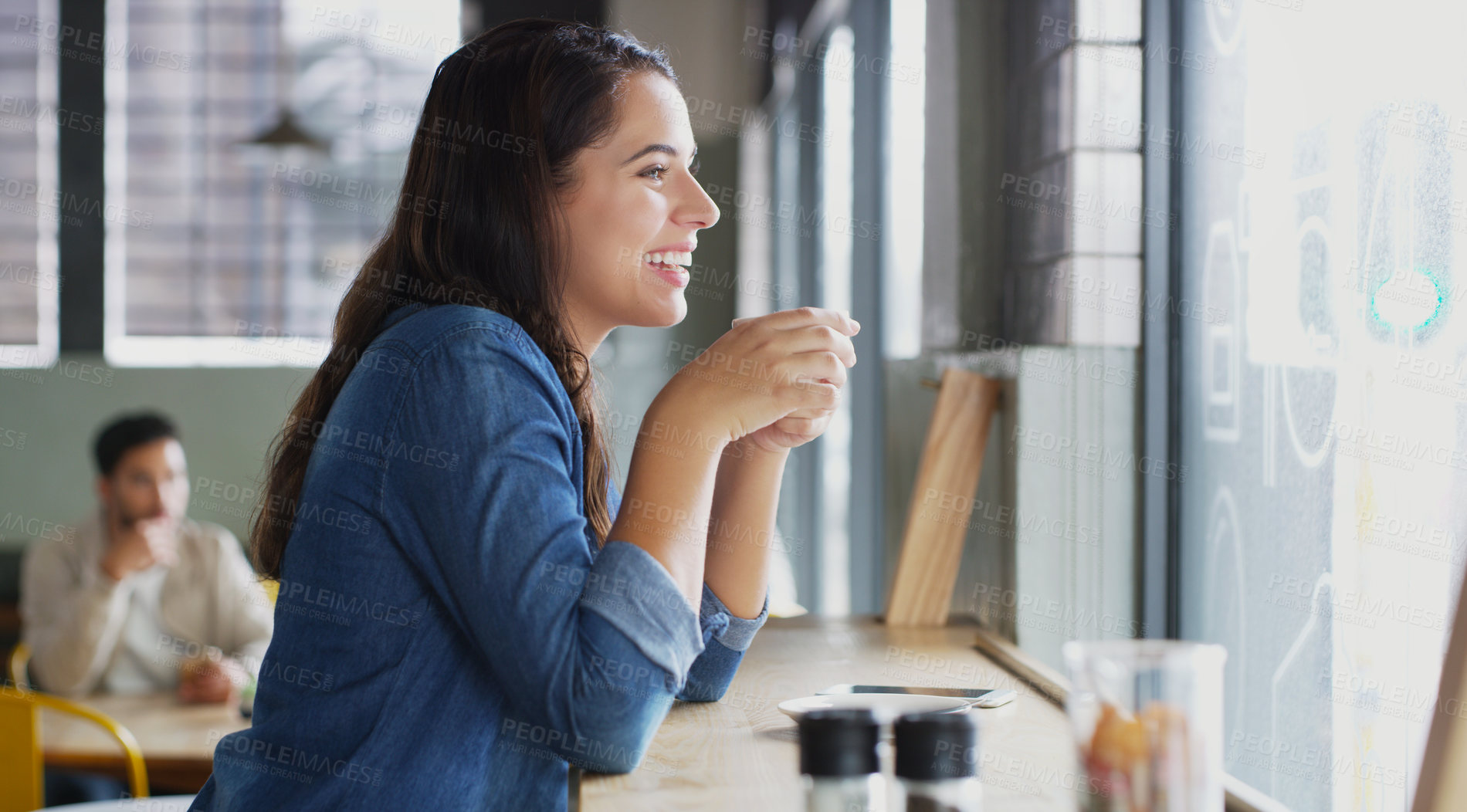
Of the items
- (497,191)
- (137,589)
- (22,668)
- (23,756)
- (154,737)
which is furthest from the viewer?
(22,668)

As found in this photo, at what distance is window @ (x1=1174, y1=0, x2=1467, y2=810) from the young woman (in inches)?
16.5

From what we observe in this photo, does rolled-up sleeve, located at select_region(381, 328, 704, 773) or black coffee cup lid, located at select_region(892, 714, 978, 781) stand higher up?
rolled-up sleeve, located at select_region(381, 328, 704, 773)

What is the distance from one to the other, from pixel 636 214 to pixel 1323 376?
23.9 inches

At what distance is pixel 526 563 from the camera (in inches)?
31.5

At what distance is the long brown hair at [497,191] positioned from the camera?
1022 millimetres

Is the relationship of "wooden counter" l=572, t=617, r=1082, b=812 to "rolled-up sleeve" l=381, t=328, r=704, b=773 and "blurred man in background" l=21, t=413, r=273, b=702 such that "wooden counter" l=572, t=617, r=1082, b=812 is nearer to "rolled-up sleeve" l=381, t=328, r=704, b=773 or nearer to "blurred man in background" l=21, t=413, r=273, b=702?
"rolled-up sleeve" l=381, t=328, r=704, b=773

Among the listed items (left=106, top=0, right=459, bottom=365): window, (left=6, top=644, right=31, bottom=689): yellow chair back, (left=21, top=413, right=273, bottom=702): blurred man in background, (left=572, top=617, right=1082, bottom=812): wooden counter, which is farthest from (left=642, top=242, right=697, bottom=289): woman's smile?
(left=106, top=0, right=459, bottom=365): window

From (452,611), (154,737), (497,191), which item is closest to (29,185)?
(154,737)

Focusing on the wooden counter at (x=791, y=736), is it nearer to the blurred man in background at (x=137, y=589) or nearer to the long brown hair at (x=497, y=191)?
the long brown hair at (x=497, y=191)

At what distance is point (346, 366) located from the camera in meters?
1.05

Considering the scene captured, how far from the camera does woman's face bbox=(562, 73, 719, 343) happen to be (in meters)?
1.04

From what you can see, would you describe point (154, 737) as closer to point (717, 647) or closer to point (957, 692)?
point (717, 647)

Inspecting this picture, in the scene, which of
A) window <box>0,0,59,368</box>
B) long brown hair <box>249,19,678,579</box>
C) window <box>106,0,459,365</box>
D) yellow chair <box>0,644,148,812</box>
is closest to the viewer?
long brown hair <box>249,19,678,579</box>

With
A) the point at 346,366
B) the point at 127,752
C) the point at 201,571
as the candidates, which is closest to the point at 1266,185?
the point at 346,366
